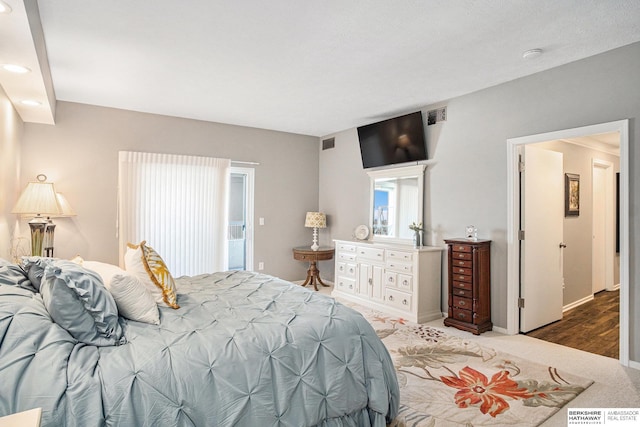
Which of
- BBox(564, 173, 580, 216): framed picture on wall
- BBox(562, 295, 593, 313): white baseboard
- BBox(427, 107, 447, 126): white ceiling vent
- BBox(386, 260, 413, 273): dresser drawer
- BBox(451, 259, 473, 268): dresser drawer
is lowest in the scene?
BBox(562, 295, 593, 313): white baseboard

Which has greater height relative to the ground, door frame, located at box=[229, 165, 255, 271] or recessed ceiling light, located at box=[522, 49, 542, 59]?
recessed ceiling light, located at box=[522, 49, 542, 59]

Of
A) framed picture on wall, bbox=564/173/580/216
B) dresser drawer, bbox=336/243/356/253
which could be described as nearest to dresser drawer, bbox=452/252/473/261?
dresser drawer, bbox=336/243/356/253

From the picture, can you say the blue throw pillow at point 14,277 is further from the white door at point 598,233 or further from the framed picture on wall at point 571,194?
the white door at point 598,233

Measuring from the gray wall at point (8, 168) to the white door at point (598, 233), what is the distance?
7109 millimetres

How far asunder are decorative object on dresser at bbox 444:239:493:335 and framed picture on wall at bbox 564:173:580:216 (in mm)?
1718

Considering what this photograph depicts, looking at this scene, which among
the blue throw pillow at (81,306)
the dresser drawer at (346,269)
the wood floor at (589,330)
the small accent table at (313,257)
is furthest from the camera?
the small accent table at (313,257)

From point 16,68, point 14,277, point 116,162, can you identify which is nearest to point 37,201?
point 116,162

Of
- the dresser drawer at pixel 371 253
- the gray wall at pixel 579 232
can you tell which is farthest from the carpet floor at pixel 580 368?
the gray wall at pixel 579 232

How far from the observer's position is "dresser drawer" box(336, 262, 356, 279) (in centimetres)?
508

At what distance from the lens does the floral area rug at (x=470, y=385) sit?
2217 mm

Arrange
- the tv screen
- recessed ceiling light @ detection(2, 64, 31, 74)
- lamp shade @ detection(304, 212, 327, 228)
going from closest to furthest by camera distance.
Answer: recessed ceiling light @ detection(2, 64, 31, 74) → the tv screen → lamp shade @ detection(304, 212, 327, 228)

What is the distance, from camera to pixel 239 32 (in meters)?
2.66

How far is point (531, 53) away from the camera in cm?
297

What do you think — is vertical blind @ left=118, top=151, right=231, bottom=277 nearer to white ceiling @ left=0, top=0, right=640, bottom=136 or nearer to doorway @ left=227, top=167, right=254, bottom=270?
doorway @ left=227, top=167, right=254, bottom=270
